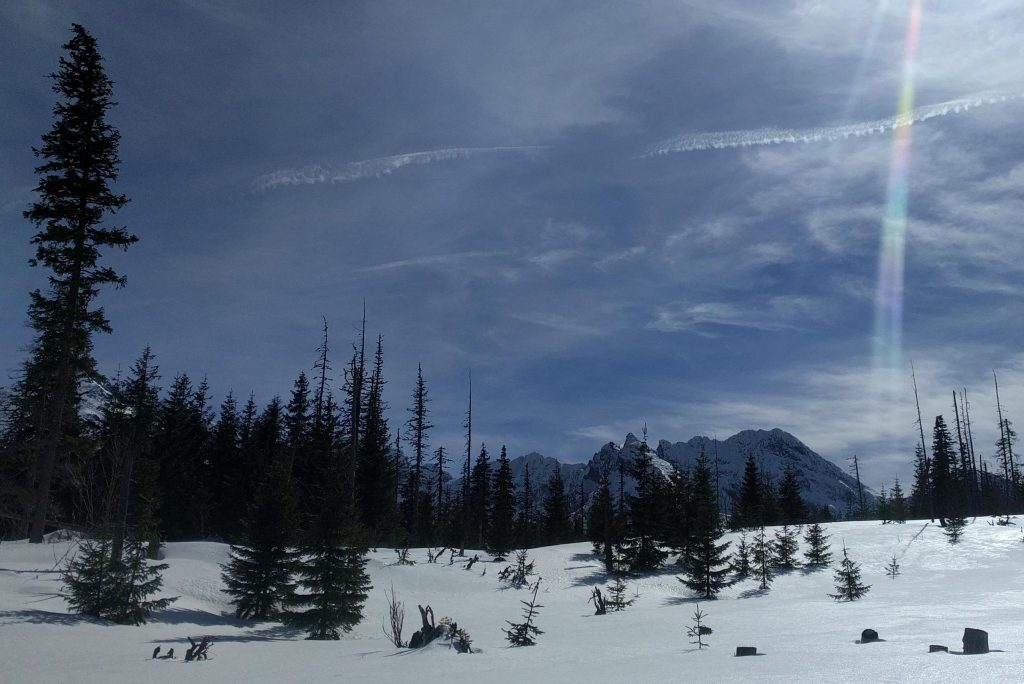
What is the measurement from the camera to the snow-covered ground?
11859 millimetres

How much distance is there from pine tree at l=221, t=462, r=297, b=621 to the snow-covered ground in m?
1.20

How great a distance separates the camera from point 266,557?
25062 mm

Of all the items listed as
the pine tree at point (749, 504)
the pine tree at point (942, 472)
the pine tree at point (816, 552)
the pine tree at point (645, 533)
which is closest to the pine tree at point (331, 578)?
the pine tree at point (645, 533)

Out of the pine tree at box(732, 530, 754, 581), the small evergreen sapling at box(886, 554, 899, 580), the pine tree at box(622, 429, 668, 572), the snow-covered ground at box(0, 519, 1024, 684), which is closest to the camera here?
the snow-covered ground at box(0, 519, 1024, 684)

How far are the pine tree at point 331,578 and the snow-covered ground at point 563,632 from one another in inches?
33.7

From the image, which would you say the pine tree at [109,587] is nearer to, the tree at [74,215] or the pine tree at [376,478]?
the tree at [74,215]

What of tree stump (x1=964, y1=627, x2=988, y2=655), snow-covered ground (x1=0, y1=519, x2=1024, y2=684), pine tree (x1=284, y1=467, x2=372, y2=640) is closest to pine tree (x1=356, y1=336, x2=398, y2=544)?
snow-covered ground (x1=0, y1=519, x2=1024, y2=684)

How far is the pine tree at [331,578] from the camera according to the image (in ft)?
76.3

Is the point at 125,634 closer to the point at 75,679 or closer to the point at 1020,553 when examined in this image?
the point at 75,679

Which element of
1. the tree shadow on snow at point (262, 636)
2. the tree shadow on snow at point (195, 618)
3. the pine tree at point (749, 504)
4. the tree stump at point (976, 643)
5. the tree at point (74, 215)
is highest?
the tree at point (74, 215)

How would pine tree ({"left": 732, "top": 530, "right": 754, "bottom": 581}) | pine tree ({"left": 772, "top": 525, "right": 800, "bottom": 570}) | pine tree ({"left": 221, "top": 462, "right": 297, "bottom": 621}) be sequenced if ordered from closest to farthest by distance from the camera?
pine tree ({"left": 221, "top": 462, "right": 297, "bottom": 621})
pine tree ({"left": 732, "top": 530, "right": 754, "bottom": 581})
pine tree ({"left": 772, "top": 525, "right": 800, "bottom": 570})

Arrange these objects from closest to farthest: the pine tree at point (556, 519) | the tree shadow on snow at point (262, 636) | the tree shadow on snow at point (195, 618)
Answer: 1. the tree shadow on snow at point (262, 636)
2. the tree shadow on snow at point (195, 618)
3. the pine tree at point (556, 519)

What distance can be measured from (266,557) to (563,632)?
11.1m

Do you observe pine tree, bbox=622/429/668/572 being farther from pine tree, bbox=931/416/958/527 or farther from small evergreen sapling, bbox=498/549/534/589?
A: pine tree, bbox=931/416/958/527
